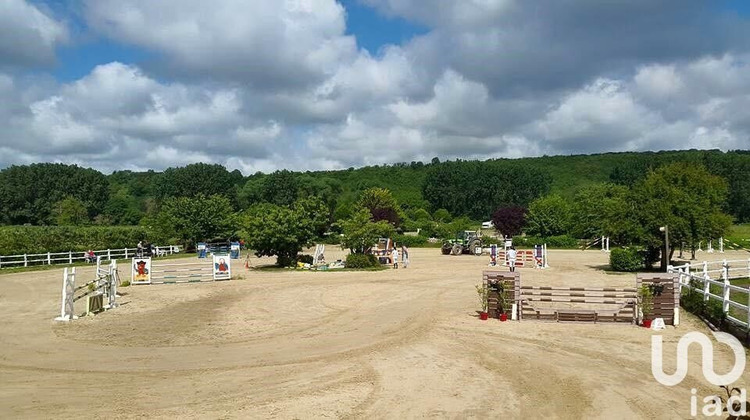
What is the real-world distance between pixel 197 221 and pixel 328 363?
4879 cm

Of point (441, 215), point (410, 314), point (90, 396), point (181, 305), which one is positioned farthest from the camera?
point (441, 215)

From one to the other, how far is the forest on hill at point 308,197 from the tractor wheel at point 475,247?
42.9 ft

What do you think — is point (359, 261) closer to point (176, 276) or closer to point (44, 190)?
point (176, 276)

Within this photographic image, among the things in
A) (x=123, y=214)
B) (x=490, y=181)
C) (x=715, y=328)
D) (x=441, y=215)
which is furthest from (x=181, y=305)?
(x=490, y=181)

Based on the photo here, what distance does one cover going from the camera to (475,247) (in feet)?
169

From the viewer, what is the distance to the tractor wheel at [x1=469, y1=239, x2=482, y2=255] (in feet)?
167

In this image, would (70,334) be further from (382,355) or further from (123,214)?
(123,214)

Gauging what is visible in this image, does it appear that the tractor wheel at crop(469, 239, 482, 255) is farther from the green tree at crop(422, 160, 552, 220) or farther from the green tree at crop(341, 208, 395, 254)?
the green tree at crop(422, 160, 552, 220)

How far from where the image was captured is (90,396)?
1002cm

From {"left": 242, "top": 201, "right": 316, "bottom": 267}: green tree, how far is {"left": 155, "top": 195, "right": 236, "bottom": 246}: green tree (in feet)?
73.0

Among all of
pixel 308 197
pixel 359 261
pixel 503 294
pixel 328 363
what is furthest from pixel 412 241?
pixel 328 363

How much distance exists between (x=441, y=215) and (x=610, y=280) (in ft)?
270

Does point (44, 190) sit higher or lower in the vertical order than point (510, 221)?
higher

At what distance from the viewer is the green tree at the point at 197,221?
57.8m
